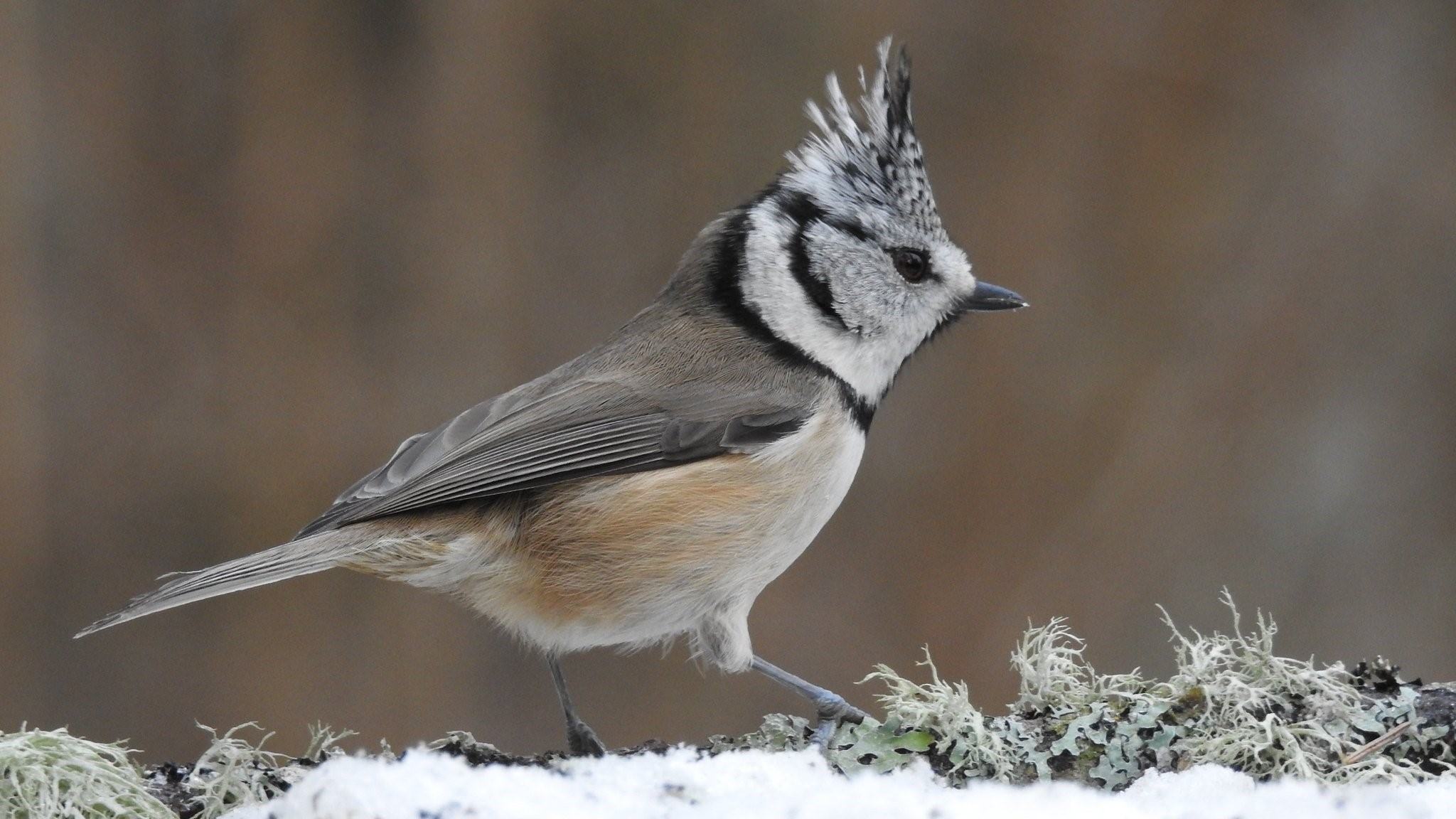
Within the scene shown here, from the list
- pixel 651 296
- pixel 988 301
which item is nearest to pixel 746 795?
pixel 988 301

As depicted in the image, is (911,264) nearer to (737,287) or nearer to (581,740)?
(737,287)

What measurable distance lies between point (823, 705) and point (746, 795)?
668mm

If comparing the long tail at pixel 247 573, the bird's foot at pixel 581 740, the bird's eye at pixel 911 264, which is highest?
the bird's eye at pixel 911 264

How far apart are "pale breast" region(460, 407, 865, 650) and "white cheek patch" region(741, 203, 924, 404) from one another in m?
0.29

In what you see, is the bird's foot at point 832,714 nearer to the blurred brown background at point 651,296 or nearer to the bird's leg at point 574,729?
the bird's leg at point 574,729

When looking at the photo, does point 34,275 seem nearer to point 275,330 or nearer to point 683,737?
point 275,330

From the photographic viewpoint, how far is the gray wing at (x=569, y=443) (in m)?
2.62

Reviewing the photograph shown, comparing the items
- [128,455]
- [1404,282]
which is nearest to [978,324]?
[1404,282]

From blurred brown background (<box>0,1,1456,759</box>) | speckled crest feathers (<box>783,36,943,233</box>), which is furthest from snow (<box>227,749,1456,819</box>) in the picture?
blurred brown background (<box>0,1,1456,759</box>)

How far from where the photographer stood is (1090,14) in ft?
14.4

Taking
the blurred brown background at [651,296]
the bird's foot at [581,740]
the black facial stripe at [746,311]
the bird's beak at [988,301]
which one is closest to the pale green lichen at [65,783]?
the bird's foot at [581,740]

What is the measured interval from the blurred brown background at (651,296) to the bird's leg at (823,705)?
57.4 inches

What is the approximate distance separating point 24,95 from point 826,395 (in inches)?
104

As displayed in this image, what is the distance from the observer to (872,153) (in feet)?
9.59
